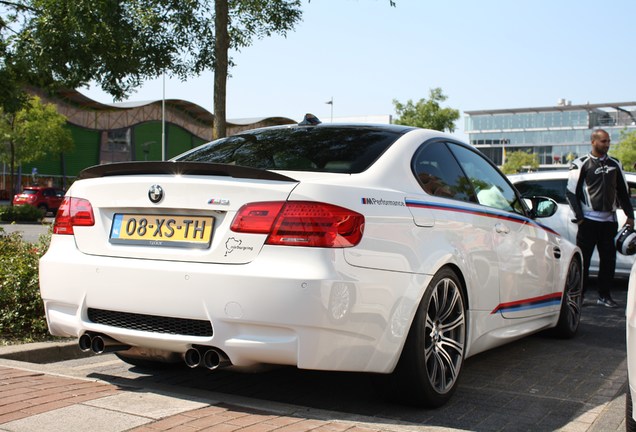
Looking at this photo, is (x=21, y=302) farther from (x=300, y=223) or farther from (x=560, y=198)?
(x=560, y=198)

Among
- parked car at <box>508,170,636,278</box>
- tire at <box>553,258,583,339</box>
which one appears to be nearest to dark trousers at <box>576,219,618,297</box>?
parked car at <box>508,170,636,278</box>

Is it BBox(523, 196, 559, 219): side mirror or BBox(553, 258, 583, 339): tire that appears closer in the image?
BBox(523, 196, 559, 219): side mirror

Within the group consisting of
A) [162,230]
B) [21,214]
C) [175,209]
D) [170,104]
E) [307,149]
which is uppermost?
[170,104]

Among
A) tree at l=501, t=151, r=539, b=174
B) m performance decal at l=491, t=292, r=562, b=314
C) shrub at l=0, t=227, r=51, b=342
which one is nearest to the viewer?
m performance decal at l=491, t=292, r=562, b=314

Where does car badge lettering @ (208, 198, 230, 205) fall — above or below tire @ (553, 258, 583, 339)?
above

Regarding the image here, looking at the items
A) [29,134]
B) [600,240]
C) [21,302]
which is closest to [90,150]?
[29,134]

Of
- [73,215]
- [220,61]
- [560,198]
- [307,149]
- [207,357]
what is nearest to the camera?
[207,357]

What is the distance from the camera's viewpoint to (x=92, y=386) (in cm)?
412

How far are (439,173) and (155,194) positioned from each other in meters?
1.72

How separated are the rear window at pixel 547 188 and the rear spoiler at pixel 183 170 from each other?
287 inches

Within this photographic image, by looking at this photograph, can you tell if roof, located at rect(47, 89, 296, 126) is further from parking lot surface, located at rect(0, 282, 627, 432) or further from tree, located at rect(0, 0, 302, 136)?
parking lot surface, located at rect(0, 282, 627, 432)

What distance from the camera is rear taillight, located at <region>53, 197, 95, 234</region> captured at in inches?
160

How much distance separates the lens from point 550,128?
391 ft

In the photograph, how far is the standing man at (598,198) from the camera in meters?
8.45
